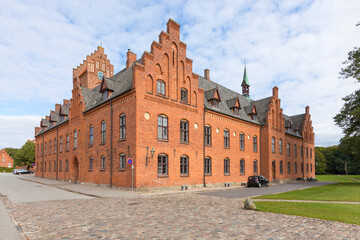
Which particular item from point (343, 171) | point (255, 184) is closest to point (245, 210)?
point (255, 184)

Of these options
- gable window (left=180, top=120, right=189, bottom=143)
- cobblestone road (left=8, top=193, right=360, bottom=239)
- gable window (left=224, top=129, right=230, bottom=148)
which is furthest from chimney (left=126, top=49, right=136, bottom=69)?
cobblestone road (left=8, top=193, right=360, bottom=239)

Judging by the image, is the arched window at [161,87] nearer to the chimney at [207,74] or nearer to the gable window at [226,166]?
the gable window at [226,166]

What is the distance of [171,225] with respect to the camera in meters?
8.35

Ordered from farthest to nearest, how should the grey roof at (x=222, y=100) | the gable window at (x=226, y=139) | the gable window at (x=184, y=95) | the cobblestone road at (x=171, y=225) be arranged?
the gable window at (x=226, y=139)
the grey roof at (x=222, y=100)
the gable window at (x=184, y=95)
the cobblestone road at (x=171, y=225)

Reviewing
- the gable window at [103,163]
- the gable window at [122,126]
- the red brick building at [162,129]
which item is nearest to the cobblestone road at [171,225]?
the red brick building at [162,129]

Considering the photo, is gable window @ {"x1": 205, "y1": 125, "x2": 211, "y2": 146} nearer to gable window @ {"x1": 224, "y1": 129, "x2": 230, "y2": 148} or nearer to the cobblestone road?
gable window @ {"x1": 224, "y1": 129, "x2": 230, "y2": 148}

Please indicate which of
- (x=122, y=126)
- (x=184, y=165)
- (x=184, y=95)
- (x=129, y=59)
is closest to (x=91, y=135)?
(x=122, y=126)

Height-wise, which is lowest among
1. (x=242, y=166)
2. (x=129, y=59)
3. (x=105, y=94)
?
(x=242, y=166)

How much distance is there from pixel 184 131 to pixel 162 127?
2.97 meters

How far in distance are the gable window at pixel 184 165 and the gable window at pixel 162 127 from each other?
294 cm

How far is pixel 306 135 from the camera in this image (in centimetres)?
5012

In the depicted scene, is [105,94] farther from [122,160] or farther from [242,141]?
[242,141]

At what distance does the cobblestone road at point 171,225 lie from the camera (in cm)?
716

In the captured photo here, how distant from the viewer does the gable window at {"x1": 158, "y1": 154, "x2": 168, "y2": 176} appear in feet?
71.0
